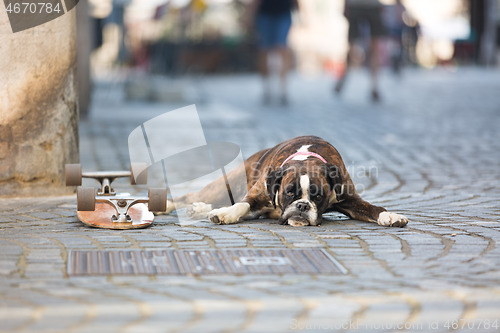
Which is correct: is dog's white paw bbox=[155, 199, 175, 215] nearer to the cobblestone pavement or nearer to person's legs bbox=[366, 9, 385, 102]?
the cobblestone pavement

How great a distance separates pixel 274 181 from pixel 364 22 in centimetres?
1220

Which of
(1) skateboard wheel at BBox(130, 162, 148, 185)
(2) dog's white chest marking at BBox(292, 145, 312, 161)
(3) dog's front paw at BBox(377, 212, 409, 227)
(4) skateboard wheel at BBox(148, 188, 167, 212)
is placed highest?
(2) dog's white chest marking at BBox(292, 145, 312, 161)

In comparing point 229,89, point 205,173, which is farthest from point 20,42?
point 229,89

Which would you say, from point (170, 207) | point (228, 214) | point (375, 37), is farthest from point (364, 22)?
point (228, 214)

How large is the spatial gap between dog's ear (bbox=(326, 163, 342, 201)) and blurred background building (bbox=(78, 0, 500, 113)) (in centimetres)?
1924

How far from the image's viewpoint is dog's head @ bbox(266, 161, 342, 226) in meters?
6.34

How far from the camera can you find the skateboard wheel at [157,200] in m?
6.32

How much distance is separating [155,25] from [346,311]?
1047 inches

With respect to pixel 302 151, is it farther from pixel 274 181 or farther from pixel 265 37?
pixel 265 37

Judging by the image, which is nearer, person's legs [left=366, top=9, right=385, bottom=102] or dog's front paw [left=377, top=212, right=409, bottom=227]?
dog's front paw [left=377, top=212, right=409, bottom=227]

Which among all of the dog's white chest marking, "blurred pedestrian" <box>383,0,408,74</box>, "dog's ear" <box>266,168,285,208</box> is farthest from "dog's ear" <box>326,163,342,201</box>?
"blurred pedestrian" <box>383,0,408,74</box>

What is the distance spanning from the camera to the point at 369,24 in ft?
59.3

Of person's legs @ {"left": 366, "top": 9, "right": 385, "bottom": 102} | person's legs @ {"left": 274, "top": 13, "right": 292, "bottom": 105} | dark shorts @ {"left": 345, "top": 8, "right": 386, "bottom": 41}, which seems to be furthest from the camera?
dark shorts @ {"left": 345, "top": 8, "right": 386, "bottom": 41}

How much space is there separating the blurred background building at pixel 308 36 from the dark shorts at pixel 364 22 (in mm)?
7728
